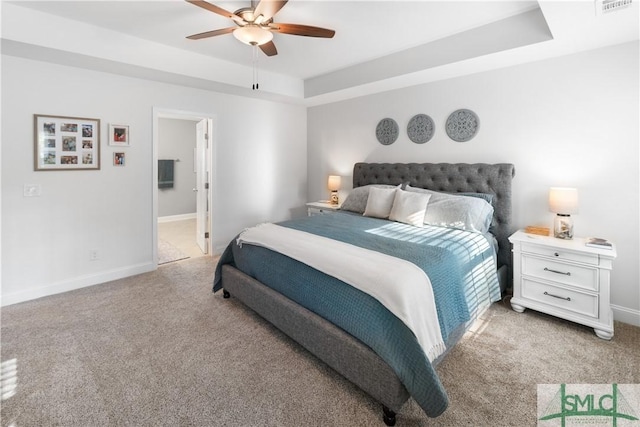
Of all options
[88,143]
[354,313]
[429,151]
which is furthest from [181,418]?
[429,151]

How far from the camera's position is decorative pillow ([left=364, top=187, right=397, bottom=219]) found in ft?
11.5

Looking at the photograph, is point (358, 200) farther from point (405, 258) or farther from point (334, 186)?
point (405, 258)

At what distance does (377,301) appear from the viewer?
1.74 m

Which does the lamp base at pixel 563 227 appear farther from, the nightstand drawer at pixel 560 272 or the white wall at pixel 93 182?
the white wall at pixel 93 182

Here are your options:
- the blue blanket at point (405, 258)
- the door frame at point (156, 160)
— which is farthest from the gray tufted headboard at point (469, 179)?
the door frame at point (156, 160)

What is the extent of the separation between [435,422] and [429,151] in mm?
3077

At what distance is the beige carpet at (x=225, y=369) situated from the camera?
1.68 meters

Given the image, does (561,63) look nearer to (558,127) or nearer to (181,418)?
(558,127)

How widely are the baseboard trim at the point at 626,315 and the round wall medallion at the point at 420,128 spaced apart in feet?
8.16

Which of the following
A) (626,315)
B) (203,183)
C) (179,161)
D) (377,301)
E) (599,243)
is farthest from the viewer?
(179,161)

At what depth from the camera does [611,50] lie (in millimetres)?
2621

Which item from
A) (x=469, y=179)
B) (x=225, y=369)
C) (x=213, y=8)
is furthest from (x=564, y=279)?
(x=213, y=8)

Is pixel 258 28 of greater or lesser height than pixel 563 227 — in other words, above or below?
above

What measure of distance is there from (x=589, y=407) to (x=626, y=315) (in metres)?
1.46
